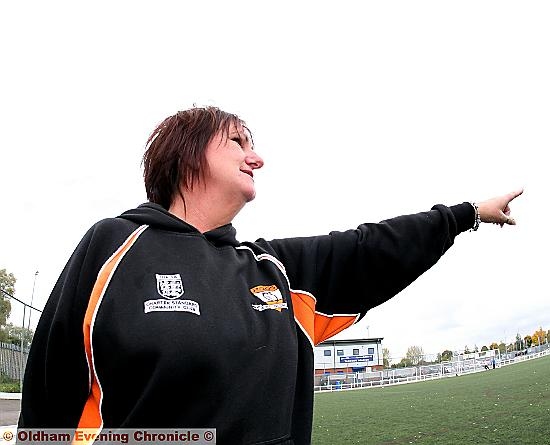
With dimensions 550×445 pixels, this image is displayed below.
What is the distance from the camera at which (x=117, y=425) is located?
1.27m

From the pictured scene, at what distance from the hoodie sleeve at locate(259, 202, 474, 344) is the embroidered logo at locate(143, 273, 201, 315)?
0.39 meters

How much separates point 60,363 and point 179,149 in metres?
0.71

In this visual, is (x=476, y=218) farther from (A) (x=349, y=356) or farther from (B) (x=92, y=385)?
(A) (x=349, y=356)

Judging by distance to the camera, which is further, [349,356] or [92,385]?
[349,356]

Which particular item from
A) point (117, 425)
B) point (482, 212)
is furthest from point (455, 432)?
point (117, 425)

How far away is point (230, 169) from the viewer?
1.65 metres

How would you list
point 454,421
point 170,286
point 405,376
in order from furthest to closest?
point 405,376 < point 454,421 < point 170,286

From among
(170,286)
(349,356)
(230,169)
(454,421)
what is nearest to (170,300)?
(170,286)

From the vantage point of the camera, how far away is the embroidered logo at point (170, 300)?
4.30 ft

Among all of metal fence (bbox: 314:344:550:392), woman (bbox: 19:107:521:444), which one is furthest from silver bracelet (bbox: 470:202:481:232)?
metal fence (bbox: 314:344:550:392)

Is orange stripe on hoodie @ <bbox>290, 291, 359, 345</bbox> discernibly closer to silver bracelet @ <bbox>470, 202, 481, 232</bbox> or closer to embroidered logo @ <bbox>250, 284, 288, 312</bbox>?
embroidered logo @ <bbox>250, 284, 288, 312</bbox>

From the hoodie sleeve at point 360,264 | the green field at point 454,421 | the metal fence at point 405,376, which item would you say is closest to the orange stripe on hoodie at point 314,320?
the hoodie sleeve at point 360,264

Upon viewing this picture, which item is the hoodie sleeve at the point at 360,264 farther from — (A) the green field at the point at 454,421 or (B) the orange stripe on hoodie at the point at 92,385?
(A) the green field at the point at 454,421

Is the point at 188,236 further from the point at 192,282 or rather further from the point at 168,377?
the point at 168,377
